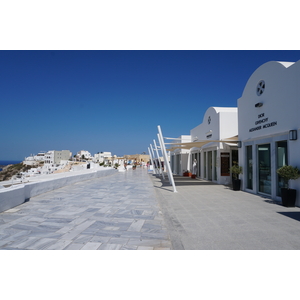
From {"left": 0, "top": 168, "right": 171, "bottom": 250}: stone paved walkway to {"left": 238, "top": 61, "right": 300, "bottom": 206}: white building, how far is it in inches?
172

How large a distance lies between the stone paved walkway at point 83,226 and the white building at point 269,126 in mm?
4362

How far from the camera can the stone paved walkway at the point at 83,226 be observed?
4.18 metres

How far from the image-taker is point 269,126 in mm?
8883

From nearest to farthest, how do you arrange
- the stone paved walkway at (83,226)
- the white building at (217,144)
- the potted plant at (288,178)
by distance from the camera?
the stone paved walkway at (83,226) < the potted plant at (288,178) < the white building at (217,144)

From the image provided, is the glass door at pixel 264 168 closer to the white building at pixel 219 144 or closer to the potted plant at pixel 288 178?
the potted plant at pixel 288 178

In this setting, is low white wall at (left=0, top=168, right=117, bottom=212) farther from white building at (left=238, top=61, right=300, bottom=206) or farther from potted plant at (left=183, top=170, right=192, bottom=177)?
potted plant at (left=183, top=170, right=192, bottom=177)

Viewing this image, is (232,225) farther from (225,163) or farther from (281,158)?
(225,163)

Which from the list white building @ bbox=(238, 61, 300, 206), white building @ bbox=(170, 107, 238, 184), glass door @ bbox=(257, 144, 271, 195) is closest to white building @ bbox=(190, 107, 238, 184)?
white building @ bbox=(170, 107, 238, 184)

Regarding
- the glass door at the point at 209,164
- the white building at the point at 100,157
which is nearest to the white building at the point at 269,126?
the glass door at the point at 209,164

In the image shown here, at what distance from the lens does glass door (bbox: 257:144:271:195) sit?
895 cm
